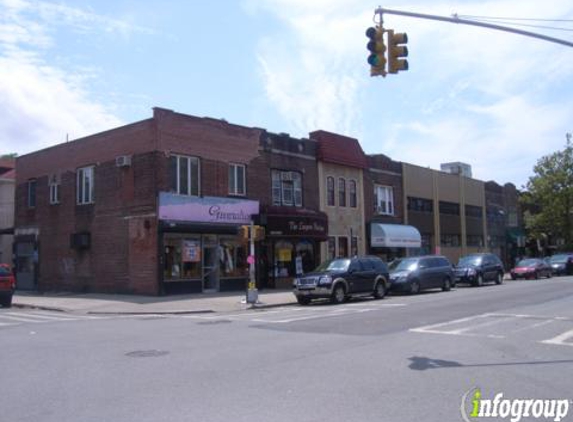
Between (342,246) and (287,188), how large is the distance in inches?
227

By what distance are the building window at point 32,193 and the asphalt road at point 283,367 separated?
773 inches

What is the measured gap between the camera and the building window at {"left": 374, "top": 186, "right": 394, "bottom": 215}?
3847 centimetres

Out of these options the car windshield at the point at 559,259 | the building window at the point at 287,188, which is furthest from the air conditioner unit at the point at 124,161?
the car windshield at the point at 559,259

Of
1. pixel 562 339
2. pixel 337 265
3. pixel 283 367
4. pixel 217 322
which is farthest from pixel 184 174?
pixel 283 367

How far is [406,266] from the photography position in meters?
27.0

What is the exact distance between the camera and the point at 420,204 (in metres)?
43.4

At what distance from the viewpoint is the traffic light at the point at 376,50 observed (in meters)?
12.3

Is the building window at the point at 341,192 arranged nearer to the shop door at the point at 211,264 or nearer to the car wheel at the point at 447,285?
the car wheel at the point at 447,285

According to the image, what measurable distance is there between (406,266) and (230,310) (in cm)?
958

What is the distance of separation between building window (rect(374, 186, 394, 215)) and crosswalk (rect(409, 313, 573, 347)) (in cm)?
2265

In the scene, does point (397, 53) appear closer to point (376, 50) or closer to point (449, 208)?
point (376, 50)

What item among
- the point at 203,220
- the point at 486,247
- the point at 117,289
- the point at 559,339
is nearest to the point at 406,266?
the point at 203,220

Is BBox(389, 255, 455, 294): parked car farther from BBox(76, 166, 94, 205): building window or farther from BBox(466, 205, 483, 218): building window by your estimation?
BBox(466, 205, 483, 218): building window

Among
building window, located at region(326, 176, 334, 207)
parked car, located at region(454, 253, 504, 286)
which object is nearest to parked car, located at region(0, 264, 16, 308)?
building window, located at region(326, 176, 334, 207)
